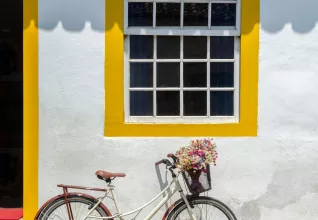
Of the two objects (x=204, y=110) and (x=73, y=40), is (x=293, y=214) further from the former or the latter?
(x=73, y=40)

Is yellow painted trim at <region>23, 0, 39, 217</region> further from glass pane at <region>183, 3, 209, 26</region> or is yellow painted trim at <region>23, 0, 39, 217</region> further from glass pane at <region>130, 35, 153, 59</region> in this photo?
glass pane at <region>183, 3, 209, 26</region>

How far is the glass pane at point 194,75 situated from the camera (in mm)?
5852

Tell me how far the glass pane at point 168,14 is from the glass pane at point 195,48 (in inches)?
10.0

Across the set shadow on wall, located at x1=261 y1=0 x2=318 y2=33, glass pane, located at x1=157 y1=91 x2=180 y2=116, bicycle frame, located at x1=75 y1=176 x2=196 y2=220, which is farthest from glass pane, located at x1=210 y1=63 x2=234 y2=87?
bicycle frame, located at x1=75 y1=176 x2=196 y2=220

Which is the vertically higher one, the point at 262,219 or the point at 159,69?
the point at 159,69

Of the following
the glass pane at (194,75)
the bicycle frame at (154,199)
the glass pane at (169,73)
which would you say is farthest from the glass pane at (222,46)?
the bicycle frame at (154,199)

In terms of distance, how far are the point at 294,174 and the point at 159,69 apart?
6.58ft

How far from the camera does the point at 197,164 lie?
→ 5.00 m

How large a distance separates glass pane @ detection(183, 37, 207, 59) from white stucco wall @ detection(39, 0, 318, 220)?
26.5 inches

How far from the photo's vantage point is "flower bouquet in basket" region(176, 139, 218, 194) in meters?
5.01

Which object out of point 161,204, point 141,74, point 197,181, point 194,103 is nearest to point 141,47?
point 141,74
